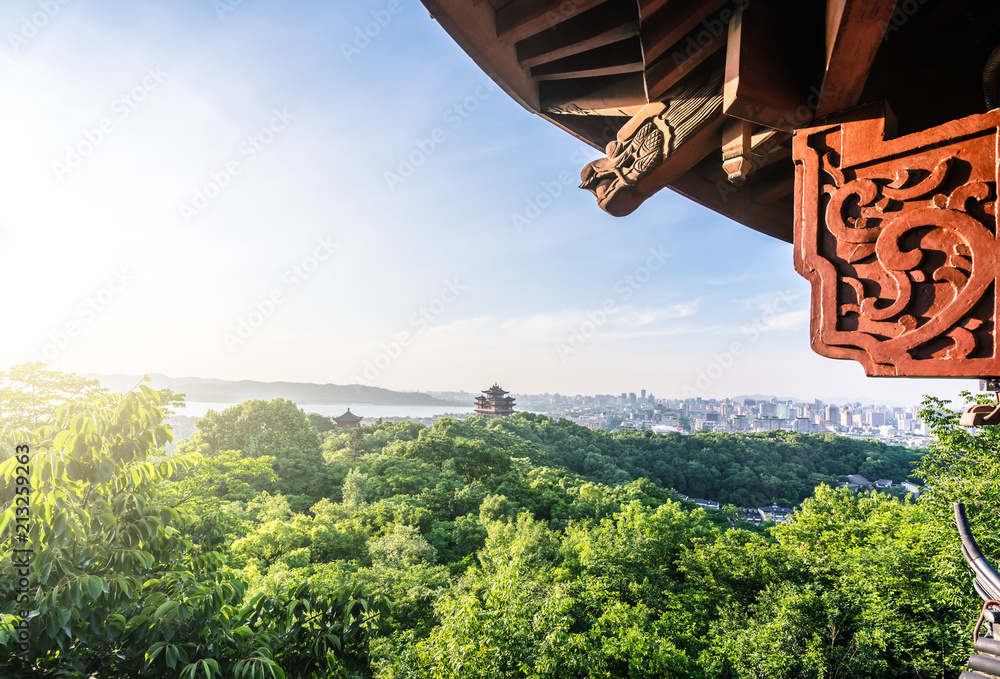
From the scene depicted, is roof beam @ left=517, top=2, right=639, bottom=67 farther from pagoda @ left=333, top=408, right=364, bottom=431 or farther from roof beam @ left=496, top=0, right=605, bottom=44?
pagoda @ left=333, top=408, right=364, bottom=431

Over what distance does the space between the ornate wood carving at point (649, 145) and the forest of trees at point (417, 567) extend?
10.3 ft

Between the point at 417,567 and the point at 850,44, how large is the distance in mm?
11743

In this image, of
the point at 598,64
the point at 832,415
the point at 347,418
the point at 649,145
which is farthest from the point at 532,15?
the point at 832,415

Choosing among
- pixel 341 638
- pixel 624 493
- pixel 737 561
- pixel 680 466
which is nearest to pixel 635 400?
pixel 680 466

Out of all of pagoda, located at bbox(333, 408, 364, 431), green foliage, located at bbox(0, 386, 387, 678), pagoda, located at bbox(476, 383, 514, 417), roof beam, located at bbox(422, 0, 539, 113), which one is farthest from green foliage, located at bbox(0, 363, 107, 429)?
pagoda, located at bbox(476, 383, 514, 417)

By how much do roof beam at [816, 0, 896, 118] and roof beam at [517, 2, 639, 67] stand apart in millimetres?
498

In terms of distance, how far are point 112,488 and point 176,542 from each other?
0.74 meters

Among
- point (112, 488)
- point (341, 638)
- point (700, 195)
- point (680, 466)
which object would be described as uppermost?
point (700, 195)

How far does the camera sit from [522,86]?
148 centimetres

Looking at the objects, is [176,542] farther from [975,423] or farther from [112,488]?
[975,423]

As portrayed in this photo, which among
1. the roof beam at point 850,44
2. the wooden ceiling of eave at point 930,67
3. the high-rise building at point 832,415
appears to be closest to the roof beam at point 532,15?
the roof beam at point 850,44

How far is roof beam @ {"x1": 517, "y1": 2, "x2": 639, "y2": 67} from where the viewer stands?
4.11 feet

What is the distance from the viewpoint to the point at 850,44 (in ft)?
2.96

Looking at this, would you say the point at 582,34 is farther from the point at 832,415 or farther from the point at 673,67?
the point at 832,415
